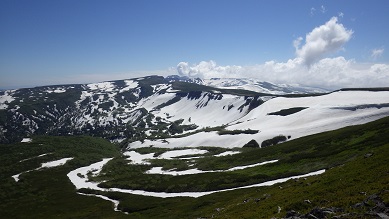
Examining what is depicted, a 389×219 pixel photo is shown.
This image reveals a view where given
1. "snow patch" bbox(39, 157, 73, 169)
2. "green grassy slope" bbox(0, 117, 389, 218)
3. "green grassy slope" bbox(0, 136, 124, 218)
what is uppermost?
"green grassy slope" bbox(0, 117, 389, 218)

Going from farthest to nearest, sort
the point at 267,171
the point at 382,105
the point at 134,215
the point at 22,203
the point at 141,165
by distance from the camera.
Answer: the point at 382,105, the point at 141,165, the point at 22,203, the point at 267,171, the point at 134,215

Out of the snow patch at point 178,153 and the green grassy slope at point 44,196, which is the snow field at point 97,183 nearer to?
the green grassy slope at point 44,196

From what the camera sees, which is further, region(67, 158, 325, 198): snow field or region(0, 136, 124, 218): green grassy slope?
region(0, 136, 124, 218): green grassy slope

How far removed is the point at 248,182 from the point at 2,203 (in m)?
101

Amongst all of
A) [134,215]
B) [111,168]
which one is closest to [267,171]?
[134,215]

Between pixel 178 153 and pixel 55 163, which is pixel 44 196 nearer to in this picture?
pixel 55 163

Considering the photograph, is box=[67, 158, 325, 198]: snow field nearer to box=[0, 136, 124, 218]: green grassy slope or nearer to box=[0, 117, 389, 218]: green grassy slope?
box=[0, 117, 389, 218]: green grassy slope

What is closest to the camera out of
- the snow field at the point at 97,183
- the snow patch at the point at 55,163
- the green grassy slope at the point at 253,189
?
the green grassy slope at the point at 253,189

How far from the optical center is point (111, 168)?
16125 centimetres

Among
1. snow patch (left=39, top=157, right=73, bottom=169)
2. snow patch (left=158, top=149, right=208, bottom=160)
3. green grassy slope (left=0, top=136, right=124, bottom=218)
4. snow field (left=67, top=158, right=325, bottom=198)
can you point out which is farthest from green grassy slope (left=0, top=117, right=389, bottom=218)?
snow patch (left=39, top=157, right=73, bottom=169)

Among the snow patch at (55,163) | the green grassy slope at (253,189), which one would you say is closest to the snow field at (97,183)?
the green grassy slope at (253,189)

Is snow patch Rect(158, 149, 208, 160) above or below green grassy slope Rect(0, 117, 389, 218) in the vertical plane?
below

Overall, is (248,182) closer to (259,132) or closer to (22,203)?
(22,203)

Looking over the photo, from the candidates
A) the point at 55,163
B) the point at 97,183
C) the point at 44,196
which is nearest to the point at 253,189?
the point at 97,183
